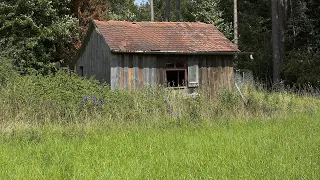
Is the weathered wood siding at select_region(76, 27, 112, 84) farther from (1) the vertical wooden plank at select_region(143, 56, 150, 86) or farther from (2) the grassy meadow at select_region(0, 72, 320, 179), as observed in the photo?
(2) the grassy meadow at select_region(0, 72, 320, 179)

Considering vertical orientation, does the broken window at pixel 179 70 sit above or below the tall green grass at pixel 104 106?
above

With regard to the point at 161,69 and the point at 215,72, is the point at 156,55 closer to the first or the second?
the point at 161,69

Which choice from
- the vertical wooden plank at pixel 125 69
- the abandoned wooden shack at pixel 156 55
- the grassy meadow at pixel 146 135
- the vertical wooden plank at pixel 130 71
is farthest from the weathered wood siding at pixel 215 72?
the grassy meadow at pixel 146 135

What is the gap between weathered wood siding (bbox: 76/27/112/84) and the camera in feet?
57.7

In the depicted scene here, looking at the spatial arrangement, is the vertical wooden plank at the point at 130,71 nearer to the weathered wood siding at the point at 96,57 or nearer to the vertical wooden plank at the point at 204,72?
the weathered wood siding at the point at 96,57

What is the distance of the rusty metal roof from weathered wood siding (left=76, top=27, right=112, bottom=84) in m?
0.58

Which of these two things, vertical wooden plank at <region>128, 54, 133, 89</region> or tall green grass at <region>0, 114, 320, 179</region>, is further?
vertical wooden plank at <region>128, 54, 133, 89</region>

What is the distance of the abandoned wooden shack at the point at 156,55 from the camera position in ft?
56.6

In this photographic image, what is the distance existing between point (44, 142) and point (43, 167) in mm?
2231

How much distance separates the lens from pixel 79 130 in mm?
9805

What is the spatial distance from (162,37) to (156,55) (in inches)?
50.8

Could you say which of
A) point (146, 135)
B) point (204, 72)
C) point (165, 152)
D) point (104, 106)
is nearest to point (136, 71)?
point (204, 72)

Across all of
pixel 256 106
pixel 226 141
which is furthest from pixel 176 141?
pixel 256 106

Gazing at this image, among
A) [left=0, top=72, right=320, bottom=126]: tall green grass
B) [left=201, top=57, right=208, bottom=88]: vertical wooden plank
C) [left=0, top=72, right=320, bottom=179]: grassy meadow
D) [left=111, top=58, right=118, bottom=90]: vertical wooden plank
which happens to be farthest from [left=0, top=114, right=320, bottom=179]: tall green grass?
[left=201, top=57, right=208, bottom=88]: vertical wooden plank
